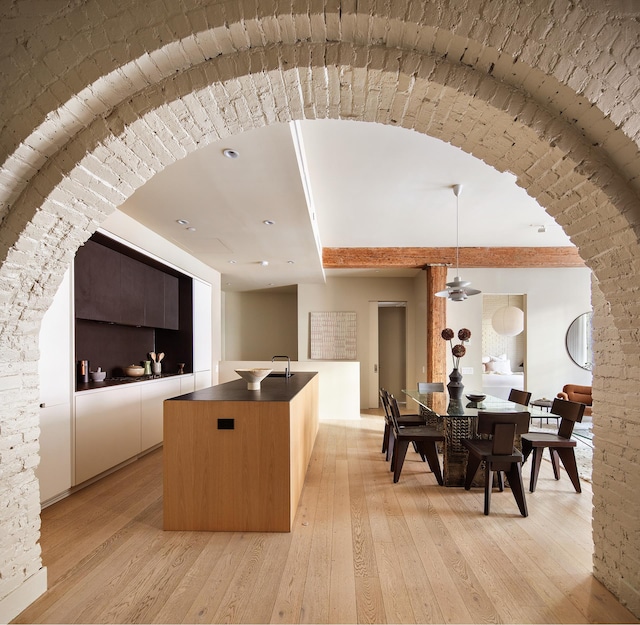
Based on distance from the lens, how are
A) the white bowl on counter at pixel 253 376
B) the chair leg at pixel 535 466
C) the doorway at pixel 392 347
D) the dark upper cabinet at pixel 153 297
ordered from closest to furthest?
the white bowl on counter at pixel 253 376 < the chair leg at pixel 535 466 < the dark upper cabinet at pixel 153 297 < the doorway at pixel 392 347

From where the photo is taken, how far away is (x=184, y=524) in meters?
2.97

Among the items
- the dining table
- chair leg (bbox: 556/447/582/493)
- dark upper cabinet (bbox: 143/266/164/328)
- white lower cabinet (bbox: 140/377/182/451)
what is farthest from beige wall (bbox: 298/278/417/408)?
chair leg (bbox: 556/447/582/493)

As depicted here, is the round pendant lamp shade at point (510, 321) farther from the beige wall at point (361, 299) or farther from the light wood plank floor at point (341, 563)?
the light wood plank floor at point (341, 563)

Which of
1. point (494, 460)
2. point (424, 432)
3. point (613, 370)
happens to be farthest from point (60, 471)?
point (613, 370)

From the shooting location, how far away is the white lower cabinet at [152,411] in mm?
4902

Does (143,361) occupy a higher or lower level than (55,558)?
higher

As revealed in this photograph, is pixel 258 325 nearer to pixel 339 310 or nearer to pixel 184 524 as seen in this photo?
pixel 339 310

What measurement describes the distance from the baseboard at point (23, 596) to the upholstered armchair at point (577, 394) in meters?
6.78

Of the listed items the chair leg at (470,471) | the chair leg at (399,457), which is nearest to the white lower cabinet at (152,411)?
the chair leg at (399,457)

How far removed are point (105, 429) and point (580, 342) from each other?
7.43 meters

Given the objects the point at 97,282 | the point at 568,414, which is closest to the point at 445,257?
the point at 568,414

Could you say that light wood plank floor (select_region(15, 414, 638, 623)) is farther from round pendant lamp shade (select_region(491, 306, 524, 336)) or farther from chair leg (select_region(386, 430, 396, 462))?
round pendant lamp shade (select_region(491, 306, 524, 336))

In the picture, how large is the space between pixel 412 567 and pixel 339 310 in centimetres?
688

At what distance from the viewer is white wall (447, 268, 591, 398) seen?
7.52 m
